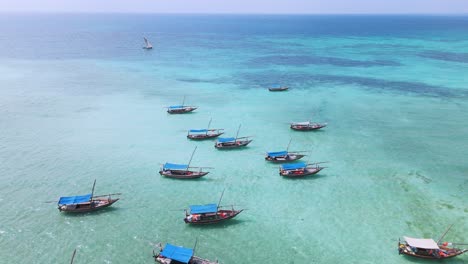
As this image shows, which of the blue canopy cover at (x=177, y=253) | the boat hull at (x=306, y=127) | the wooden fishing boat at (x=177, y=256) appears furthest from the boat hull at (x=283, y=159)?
the blue canopy cover at (x=177, y=253)

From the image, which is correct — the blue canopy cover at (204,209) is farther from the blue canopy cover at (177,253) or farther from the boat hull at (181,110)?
the boat hull at (181,110)

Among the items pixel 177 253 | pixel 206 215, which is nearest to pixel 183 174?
pixel 206 215

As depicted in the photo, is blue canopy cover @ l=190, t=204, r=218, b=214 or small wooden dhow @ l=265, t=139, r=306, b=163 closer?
blue canopy cover @ l=190, t=204, r=218, b=214

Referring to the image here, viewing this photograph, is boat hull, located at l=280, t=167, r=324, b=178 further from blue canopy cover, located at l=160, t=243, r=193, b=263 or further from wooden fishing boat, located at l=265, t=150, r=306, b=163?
blue canopy cover, located at l=160, t=243, r=193, b=263

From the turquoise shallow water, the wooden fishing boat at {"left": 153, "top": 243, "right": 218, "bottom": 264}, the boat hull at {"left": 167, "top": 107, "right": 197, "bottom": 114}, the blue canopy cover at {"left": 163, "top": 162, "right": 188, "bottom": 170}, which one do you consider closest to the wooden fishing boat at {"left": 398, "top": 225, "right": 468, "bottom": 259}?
the turquoise shallow water

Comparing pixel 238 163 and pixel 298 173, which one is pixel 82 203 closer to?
pixel 238 163

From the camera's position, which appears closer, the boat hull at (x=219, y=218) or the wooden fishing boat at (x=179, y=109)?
the boat hull at (x=219, y=218)

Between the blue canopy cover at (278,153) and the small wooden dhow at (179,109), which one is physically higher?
the blue canopy cover at (278,153)
